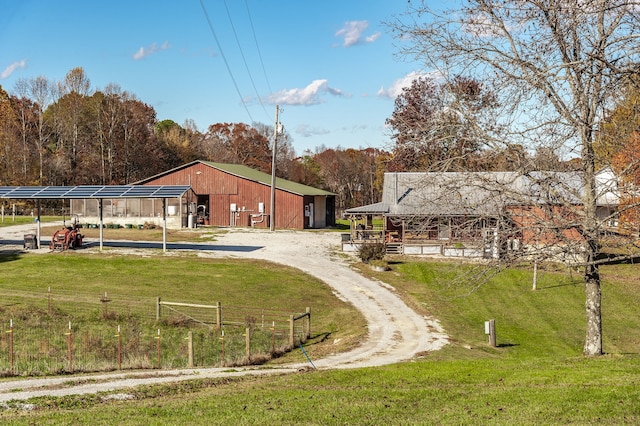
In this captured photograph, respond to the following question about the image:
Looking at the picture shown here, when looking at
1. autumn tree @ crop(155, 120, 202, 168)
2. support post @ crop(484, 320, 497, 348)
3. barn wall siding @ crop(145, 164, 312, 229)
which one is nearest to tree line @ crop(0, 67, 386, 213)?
autumn tree @ crop(155, 120, 202, 168)

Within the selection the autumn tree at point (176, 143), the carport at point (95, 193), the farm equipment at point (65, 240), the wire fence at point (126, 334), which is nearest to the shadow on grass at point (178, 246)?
the farm equipment at point (65, 240)

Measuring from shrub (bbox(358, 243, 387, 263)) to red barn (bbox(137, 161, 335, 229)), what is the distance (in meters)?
19.3

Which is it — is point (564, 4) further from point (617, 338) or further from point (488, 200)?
point (617, 338)

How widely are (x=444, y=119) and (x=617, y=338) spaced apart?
43.7 ft

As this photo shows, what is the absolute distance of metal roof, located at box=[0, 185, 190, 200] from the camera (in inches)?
1522

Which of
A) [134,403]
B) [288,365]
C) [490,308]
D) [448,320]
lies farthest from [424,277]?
[134,403]

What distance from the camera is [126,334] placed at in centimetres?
2039

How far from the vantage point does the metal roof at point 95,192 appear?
1522 inches

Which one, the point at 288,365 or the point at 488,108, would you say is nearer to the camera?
the point at 488,108

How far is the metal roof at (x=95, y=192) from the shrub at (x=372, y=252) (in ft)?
39.4

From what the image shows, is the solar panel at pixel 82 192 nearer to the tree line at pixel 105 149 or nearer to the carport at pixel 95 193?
the carport at pixel 95 193

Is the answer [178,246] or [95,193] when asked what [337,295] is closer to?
[178,246]

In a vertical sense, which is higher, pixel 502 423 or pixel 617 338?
pixel 502 423

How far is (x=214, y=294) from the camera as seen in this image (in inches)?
1077
